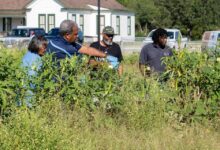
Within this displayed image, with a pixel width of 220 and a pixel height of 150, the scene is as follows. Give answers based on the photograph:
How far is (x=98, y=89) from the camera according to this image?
7.71 metres

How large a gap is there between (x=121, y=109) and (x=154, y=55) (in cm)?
210

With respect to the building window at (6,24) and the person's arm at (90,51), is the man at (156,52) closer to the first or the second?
the person's arm at (90,51)

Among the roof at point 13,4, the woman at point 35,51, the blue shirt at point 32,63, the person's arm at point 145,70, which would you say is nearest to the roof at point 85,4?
the roof at point 13,4

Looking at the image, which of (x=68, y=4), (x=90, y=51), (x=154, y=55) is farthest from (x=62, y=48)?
(x=68, y=4)

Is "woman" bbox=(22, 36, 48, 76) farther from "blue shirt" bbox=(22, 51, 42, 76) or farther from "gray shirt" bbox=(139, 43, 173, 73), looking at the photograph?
"gray shirt" bbox=(139, 43, 173, 73)

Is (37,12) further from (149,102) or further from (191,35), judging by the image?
(149,102)

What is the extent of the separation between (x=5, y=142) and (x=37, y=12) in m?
53.4

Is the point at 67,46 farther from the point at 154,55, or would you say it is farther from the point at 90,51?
the point at 154,55

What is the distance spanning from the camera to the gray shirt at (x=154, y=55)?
31.0 ft

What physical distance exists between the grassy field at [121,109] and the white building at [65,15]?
1919 inches

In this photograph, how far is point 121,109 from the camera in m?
7.70

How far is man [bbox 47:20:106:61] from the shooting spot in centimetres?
799

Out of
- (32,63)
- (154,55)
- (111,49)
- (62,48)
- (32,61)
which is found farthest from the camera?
(111,49)

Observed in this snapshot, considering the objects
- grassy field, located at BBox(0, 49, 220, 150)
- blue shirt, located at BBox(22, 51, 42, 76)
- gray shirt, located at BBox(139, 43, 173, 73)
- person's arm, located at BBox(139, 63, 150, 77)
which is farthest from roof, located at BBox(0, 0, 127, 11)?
grassy field, located at BBox(0, 49, 220, 150)
